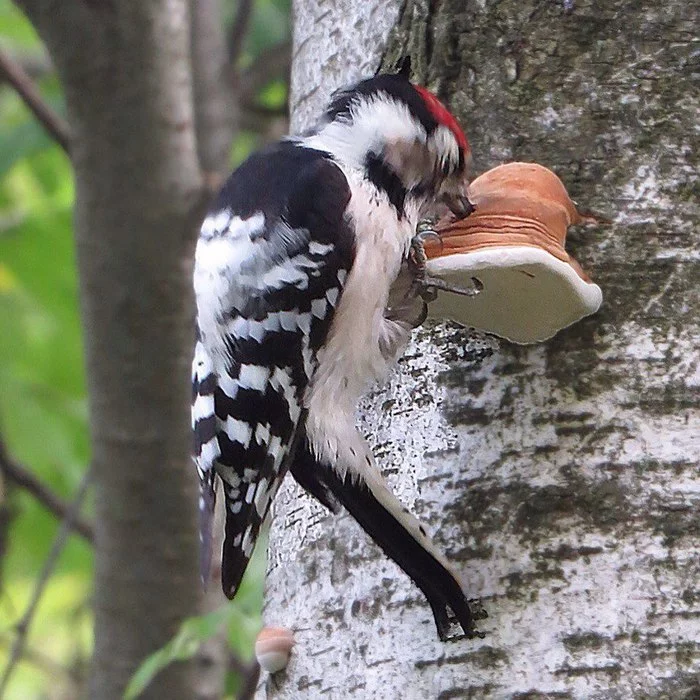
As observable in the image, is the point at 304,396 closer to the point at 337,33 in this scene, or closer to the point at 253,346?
the point at 253,346

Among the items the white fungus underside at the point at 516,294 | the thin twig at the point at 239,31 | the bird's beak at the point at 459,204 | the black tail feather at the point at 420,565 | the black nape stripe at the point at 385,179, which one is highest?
the thin twig at the point at 239,31

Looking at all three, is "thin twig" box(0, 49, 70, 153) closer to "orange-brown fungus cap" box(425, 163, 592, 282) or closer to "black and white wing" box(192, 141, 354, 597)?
"black and white wing" box(192, 141, 354, 597)

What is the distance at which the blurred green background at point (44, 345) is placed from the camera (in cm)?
272

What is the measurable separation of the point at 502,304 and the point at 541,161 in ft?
0.81

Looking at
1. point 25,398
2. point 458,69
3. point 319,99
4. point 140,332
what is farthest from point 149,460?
point 458,69

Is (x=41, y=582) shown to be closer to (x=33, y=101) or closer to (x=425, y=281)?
(x=33, y=101)

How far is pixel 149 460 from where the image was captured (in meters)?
2.46

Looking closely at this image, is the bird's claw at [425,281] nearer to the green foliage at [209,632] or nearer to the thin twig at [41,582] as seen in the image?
the green foliage at [209,632]

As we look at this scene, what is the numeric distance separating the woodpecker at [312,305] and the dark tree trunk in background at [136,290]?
2.70 ft

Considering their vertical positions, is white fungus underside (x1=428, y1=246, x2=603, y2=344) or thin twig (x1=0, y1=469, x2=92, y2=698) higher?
thin twig (x1=0, y1=469, x2=92, y2=698)

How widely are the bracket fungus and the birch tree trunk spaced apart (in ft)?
0.22

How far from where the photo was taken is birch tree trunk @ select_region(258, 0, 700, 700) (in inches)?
51.1

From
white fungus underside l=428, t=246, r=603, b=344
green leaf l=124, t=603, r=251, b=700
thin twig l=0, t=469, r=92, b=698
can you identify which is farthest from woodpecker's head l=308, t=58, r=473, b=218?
thin twig l=0, t=469, r=92, b=698

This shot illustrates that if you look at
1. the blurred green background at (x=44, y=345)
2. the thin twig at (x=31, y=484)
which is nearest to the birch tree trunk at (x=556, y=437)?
the blurred green background at (x=44, y=345)
